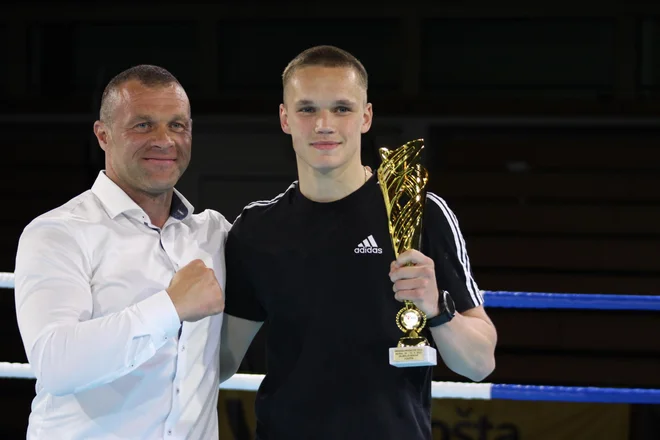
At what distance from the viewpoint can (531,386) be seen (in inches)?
84.1

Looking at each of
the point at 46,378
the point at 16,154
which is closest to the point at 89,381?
the point at 46,378

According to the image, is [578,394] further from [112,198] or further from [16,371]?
[16,371]

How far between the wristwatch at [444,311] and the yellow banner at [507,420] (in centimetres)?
241

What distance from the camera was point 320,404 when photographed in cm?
152

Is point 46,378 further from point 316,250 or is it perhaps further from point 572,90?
point 572,90

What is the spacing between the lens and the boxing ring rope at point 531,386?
2.08 meters

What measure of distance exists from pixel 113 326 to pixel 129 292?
17 cm

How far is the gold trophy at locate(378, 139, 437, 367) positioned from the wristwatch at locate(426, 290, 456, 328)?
3 cm

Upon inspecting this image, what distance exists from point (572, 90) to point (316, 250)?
11.9ft

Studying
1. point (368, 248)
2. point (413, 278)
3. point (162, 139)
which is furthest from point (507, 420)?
point (162, 139)

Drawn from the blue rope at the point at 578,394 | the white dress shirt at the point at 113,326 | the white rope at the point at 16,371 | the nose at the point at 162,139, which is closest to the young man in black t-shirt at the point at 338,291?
the white dress shirt at the point at 113,326

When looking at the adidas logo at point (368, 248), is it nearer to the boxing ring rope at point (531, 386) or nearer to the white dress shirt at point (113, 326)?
the white dress shirt at point (113, 326)

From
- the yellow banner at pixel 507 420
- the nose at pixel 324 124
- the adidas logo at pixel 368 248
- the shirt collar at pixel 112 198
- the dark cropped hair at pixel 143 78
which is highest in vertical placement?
the dark cropped hair at pixel 143 78

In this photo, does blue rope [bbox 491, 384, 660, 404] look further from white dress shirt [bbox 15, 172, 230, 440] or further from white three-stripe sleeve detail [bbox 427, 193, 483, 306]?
white dress shirt [bbox 15, 172, 230, 440]
